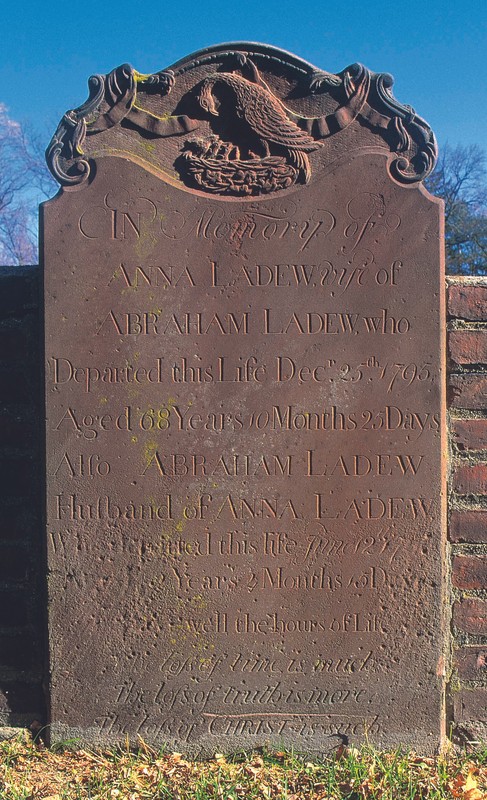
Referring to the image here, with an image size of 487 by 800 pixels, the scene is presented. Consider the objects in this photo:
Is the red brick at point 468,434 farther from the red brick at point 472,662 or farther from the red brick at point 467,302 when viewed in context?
the red brick at point 472,662

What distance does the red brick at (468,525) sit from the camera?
2.80 m

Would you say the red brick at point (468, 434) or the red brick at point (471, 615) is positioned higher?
the red brick at point (468, 434)

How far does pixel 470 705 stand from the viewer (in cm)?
279

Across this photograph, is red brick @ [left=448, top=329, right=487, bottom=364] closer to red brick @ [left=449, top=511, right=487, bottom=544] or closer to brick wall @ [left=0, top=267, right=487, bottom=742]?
brick wall @ [left=0, top=267, right=487, bottom=742]

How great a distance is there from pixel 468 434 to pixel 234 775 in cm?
157

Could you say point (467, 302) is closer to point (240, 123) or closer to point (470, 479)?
point (470, 479)

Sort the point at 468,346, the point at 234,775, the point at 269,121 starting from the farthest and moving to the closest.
A: 1. the point at 468,346
2. the point at 269,121
3. the point at 234,775

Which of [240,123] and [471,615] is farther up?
[240,123]

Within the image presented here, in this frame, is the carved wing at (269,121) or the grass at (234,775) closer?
the grass at (234,775)

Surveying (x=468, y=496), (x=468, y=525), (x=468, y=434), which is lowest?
(x=468, y=525)

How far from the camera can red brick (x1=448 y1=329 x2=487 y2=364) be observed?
2.78 meters

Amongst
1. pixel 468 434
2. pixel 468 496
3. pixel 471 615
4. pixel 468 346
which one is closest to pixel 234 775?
pixel 471 615

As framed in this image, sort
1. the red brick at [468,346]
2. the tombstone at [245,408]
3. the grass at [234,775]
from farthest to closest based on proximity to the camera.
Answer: the red brick at [468,346] → the tombstone at [245,408] → the grass at [234,775]

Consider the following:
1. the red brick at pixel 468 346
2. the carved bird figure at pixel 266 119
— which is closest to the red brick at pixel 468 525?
the red brick at pixel 468 346
